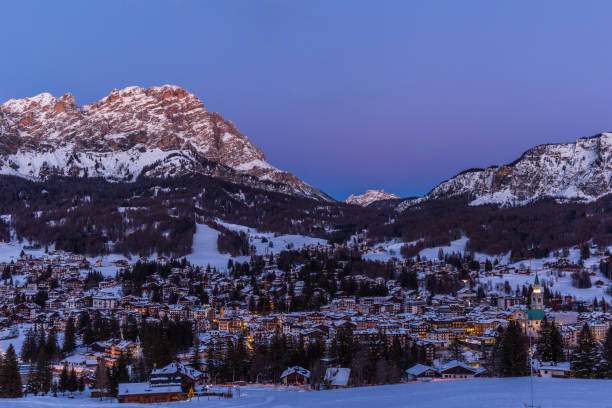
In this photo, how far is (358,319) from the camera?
105 meters

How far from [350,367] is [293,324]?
119ft

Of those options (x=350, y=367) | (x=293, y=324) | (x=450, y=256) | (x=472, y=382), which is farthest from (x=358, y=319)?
(x=450, y=256)

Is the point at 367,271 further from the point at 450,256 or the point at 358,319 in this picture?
the point at 358,319

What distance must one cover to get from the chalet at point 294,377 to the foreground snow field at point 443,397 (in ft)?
36.1

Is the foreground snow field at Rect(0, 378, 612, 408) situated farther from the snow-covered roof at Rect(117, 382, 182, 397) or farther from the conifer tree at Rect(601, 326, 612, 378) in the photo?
the conifer tree at Rect(601, 326, 612, 378)

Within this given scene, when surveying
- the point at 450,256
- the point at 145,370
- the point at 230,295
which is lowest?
the point at 145,370

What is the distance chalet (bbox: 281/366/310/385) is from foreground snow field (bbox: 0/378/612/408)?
10998mm

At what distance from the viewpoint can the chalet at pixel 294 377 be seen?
63.1 meters

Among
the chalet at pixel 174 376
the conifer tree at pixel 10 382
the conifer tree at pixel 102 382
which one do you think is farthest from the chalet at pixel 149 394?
the conifer tree at pixel 10 382

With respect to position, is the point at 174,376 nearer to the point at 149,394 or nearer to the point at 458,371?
the point at 149,394

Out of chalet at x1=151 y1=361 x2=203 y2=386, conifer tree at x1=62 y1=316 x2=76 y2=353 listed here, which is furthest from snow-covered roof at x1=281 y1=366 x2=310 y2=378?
conifer tree at x1=62 y1=316 x2=76 y2=353

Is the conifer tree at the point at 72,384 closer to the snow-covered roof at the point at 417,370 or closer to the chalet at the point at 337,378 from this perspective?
the chalet at the point at 337,378

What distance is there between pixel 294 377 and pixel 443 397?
79.4 ft

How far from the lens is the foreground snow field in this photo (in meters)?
37.8
